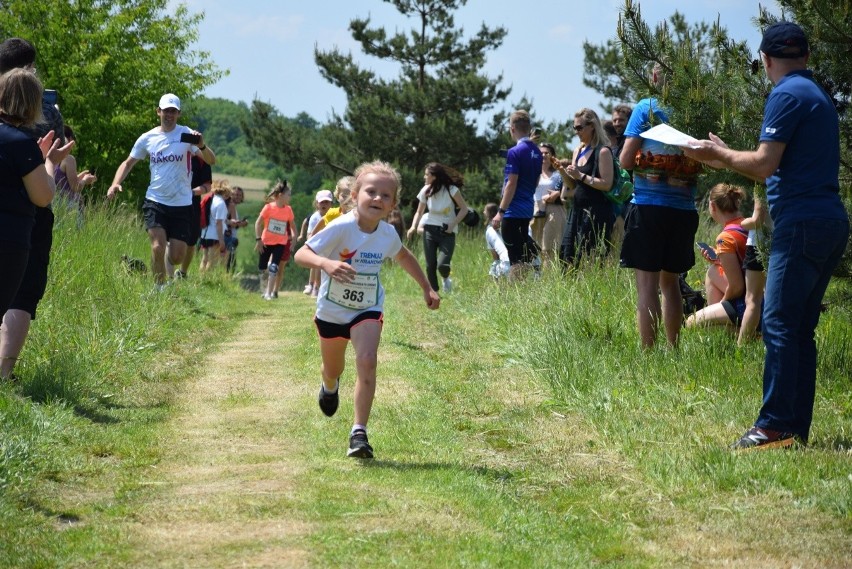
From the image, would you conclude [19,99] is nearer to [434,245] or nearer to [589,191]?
[589,191]

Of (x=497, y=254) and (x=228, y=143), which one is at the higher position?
(x=228, y=143)

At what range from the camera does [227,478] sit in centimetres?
575

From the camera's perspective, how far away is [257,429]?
710cm

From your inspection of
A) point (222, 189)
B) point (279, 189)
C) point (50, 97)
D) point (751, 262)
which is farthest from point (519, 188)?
point (222, 189)

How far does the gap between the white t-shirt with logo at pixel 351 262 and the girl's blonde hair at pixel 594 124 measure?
4.68m

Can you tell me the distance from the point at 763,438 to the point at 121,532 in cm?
313

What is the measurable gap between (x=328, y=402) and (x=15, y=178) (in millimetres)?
2215

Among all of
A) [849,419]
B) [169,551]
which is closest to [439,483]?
[169,551]

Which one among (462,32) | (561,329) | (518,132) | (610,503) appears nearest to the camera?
(610,503)

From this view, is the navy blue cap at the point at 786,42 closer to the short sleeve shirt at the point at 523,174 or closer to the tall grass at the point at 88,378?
the tall grass at the point at 88,378

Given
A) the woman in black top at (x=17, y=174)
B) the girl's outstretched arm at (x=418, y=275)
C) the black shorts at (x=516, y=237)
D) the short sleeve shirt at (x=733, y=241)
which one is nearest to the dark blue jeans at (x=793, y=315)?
the girl's outstretched arm at (x=418, y=275)

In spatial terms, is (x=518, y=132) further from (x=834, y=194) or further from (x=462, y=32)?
(x=462, y=32)

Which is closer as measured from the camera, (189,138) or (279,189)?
(189,138)

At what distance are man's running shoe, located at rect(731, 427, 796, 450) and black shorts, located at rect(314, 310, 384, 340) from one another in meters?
2.01
